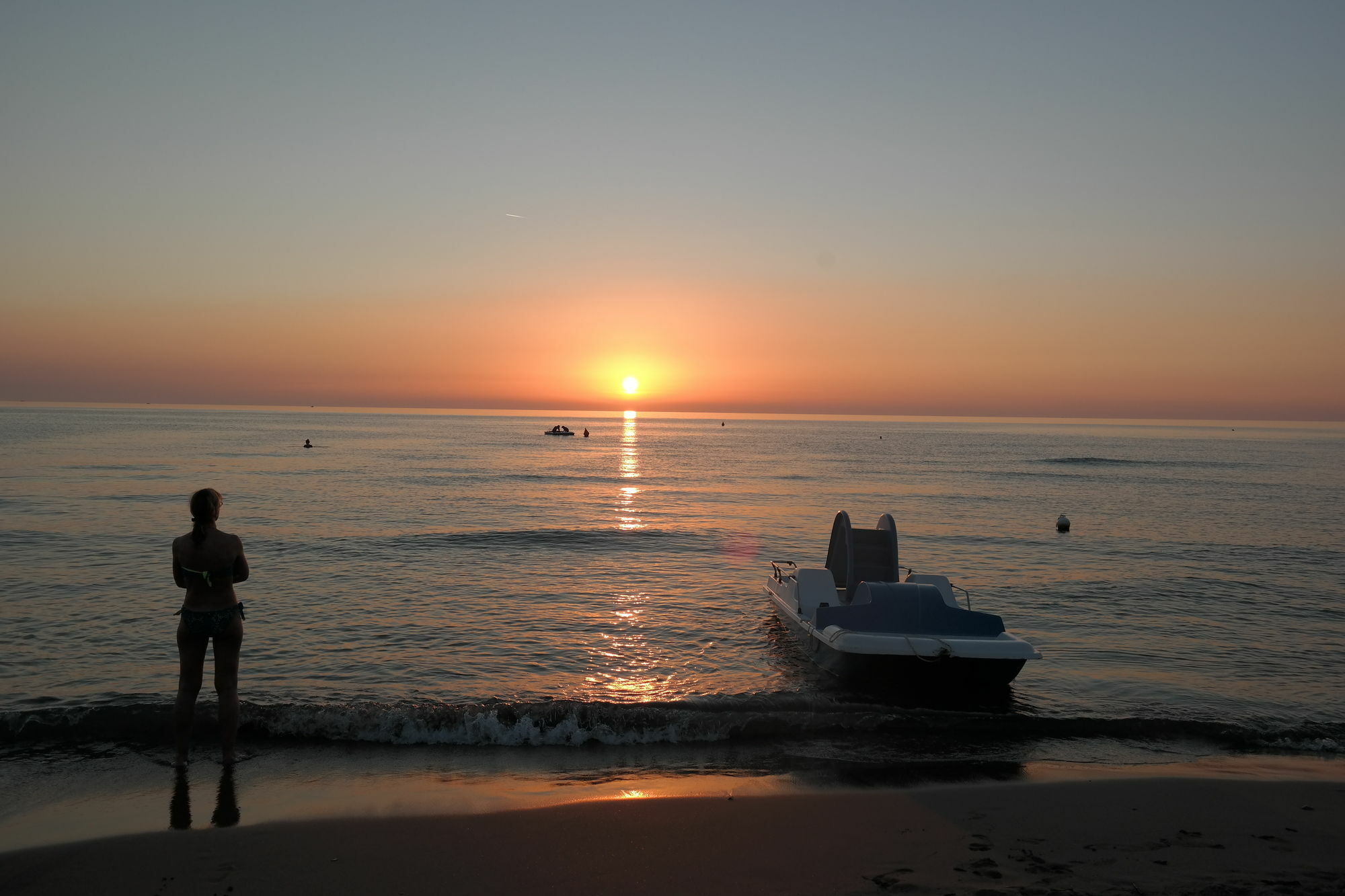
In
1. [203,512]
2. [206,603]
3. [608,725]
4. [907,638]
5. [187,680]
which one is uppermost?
[203,512]

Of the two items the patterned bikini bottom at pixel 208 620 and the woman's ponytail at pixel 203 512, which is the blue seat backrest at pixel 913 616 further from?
the woman's ponytail at pixel 203 512

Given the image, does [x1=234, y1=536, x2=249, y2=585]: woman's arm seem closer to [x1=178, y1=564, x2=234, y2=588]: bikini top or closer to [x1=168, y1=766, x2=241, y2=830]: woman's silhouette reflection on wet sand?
[x1=178, y1=564, x2=234, y2=588]: bikini top

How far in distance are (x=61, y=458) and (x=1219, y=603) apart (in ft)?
213

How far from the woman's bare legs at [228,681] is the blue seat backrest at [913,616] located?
23.4 feet

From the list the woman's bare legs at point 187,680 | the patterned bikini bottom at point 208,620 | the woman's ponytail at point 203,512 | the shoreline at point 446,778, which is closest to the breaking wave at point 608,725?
the shoreline at point 446,778

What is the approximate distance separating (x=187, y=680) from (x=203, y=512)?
1.57 metres

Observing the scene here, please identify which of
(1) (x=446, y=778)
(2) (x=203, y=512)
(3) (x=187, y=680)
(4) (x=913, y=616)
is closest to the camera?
(2) (x=203, y=512)

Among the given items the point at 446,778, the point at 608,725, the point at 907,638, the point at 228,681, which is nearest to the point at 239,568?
the point at 228,681

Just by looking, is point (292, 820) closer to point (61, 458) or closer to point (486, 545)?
point (486, 545)

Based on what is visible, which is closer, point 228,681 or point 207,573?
point 207,573

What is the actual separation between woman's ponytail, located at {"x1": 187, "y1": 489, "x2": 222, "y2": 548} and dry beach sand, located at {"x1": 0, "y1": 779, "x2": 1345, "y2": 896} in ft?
7.57

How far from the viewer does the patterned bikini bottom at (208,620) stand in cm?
744

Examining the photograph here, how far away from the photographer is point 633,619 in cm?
1568

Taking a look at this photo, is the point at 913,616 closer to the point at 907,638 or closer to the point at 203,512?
the point at 907,638
